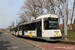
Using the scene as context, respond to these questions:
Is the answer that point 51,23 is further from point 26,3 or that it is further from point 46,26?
point 26,3

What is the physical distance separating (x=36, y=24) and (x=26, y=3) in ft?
55.7

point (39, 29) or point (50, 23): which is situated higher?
point (50, 23)

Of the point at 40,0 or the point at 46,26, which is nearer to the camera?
the point at 46,26

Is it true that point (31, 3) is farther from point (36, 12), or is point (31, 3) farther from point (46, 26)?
point (46, 26)

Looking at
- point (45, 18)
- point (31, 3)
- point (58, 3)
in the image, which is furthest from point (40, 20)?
point (31, 3)

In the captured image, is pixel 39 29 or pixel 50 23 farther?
pixel 39 29

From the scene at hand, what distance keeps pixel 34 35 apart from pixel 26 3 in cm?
1747

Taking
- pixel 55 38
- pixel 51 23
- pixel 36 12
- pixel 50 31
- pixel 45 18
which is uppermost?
pixel 36 12

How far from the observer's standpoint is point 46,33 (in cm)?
1042

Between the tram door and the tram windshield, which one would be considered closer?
the tram windshield

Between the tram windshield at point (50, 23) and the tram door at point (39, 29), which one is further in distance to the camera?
the tram door at point (39, 29)

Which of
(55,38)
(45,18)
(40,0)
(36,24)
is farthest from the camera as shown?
(40,0)

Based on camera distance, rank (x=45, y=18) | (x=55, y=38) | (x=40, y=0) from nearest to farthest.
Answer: (x=55, y=38) → (x=45, y=18) → (x=40, y=0)

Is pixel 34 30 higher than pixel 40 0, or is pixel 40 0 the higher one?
pixel 40 0
